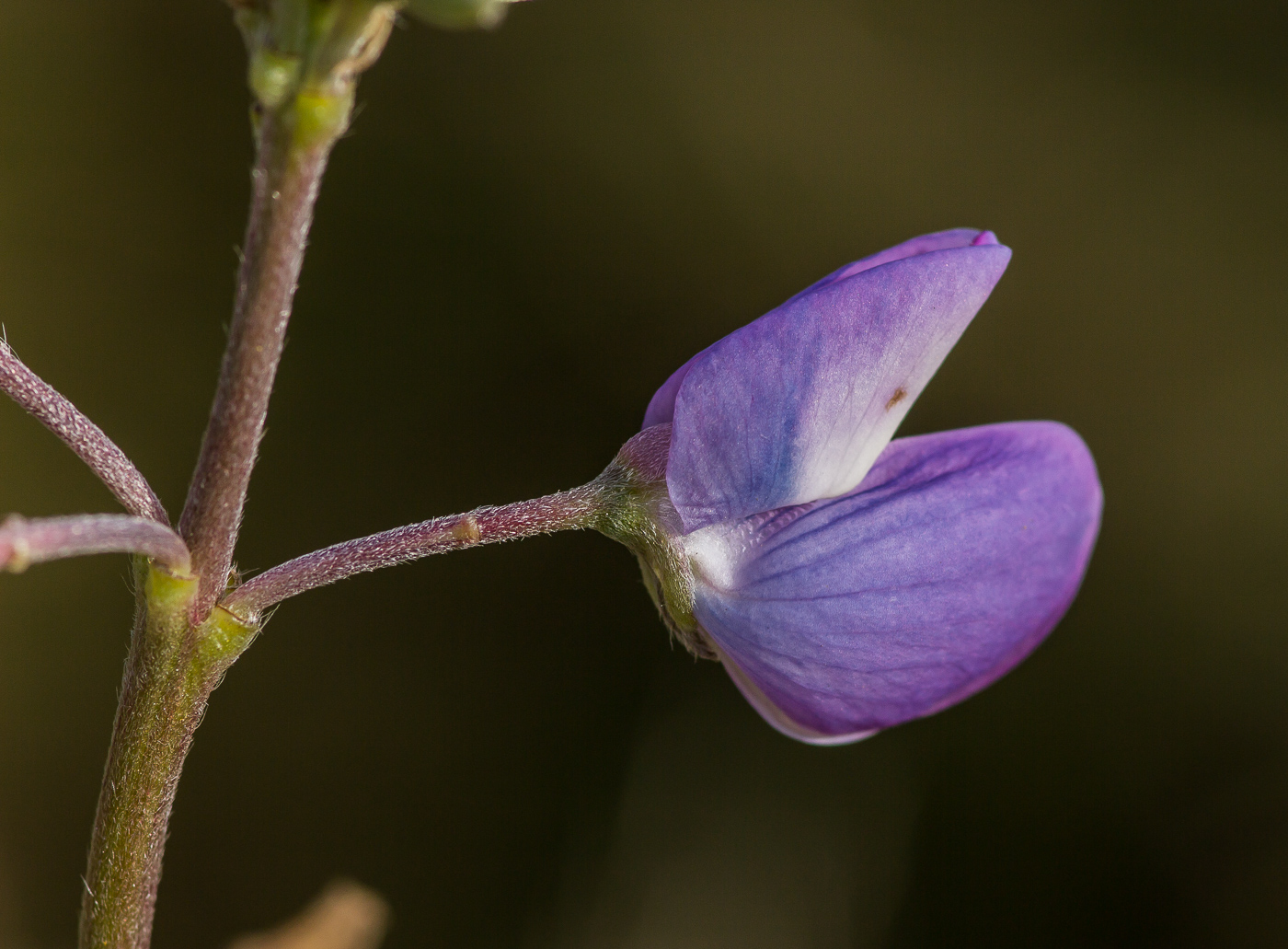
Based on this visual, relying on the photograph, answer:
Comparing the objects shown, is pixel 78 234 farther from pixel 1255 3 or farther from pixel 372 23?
pixel 1255 3

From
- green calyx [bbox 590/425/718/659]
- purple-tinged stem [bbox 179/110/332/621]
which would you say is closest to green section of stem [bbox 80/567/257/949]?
purple-tinged stem [bbox 179/110/332/621]

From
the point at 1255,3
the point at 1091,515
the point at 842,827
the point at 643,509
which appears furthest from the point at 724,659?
the point at 1255,3

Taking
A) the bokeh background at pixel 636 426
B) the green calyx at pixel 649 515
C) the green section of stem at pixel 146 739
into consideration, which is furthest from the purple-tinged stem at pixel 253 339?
the bokeh background at pixel 636 426

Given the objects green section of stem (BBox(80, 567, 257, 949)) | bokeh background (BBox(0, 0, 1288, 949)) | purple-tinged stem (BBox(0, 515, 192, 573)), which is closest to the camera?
purple-tinged stem (BBox(0, 515, 192, 573))

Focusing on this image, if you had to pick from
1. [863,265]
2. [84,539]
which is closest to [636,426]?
[863,265]

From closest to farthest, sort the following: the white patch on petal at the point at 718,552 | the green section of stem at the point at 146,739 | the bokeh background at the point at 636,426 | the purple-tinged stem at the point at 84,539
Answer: the purple-tinged stem at the point at 84,539 → the green section of stem at the point at 146,739 → the white patch on petal at the point at 718,552 → the bokeh background at the point at 636,426

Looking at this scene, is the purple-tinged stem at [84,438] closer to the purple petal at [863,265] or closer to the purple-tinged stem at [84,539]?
the purple-tinged stem at [84,539]

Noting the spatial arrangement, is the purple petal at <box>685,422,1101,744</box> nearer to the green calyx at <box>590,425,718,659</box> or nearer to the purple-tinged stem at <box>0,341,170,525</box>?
the green calyx at <box>590,425,718,659</box>
